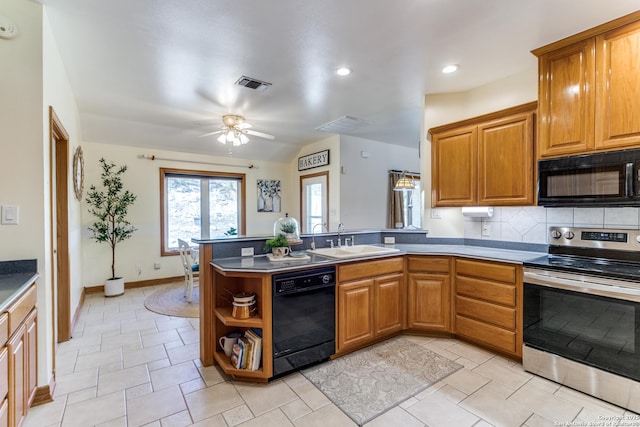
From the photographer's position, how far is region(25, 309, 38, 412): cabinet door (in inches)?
71.1

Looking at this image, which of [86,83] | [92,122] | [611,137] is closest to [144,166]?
[92,122]

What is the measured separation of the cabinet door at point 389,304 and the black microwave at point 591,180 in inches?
56.7

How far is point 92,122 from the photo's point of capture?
431 centimetres

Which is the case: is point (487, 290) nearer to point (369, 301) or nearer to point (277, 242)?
point (369, 301)

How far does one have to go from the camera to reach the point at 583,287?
2.09 meters

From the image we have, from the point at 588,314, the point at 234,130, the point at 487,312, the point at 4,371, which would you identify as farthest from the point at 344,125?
the point at 4,371

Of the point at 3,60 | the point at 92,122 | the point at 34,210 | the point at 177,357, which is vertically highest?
the point at 92,122

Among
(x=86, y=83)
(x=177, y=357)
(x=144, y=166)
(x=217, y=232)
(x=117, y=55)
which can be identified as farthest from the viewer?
(x=217, y=232)

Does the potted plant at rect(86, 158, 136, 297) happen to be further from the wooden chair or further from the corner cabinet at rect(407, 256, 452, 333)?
the corner cabinet at rect(407, 256, 452, 333)

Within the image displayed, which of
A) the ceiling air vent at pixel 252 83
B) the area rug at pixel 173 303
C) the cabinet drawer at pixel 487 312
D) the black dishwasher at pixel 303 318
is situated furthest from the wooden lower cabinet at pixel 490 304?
the area rug at pixel 173 303

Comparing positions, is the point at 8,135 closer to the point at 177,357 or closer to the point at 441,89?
the point at 177,357

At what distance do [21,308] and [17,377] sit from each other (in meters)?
0.36

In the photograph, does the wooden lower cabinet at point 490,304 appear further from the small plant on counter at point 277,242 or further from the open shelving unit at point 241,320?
the open shelving unit at point 241,320

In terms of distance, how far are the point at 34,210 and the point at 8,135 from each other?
496 millimetres
